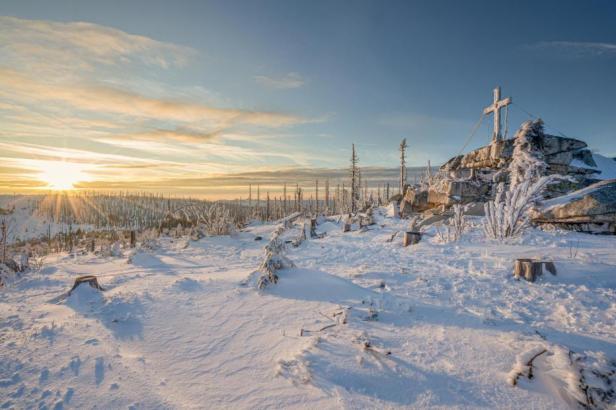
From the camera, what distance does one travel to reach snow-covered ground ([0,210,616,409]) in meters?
2.62

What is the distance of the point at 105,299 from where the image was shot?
5336 mm

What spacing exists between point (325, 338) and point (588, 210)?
11.0 metres

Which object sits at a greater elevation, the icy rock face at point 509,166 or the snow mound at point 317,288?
the icy rock face at point 509,166

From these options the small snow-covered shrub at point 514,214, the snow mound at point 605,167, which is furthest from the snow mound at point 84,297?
the snow mound at point 605,167

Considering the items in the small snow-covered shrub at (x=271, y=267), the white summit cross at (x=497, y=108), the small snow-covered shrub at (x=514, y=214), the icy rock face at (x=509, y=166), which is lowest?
the small snow-covered shrub at (x=271, y=267)

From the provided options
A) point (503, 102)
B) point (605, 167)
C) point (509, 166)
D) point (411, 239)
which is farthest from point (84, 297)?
point (605, 167)

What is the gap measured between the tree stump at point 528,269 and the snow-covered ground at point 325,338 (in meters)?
0.14

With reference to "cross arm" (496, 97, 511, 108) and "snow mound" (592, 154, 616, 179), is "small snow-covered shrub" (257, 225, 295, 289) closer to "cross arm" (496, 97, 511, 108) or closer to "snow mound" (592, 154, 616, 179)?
"cross arm" (496, 97, 511, 108)

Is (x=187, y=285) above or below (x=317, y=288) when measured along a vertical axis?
below

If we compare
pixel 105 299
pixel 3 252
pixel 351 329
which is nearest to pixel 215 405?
pixel 351 329

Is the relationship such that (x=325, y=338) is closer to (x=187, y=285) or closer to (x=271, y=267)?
(x=271, y=267)

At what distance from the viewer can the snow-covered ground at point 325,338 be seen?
8.61 feet

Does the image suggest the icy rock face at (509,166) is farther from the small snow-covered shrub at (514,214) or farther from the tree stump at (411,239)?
the tree stump at (411,239)

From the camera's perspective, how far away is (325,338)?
3.50 meters
